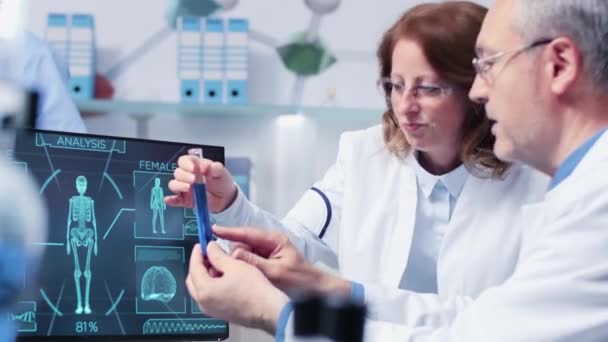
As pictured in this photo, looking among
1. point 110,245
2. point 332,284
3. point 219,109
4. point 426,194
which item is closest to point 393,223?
point 426,194

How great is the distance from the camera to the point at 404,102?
193 centimetres

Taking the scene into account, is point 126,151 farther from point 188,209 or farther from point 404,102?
point 404,102

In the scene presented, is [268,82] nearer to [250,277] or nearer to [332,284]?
[332,284]

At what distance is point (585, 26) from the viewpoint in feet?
4.17

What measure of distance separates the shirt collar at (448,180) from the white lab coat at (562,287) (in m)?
0.83

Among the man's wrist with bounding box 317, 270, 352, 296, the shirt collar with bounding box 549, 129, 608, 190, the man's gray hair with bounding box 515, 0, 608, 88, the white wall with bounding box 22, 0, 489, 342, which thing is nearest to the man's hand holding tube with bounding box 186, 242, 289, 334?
the man's wrist with bounding box 317, 270, 352, 296

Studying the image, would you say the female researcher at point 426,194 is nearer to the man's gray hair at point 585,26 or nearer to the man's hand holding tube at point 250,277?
the man's hand holding tube at point 250,277

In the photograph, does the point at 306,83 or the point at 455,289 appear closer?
the point at 455,289

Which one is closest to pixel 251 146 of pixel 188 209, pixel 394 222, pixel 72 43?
pixel 72 43

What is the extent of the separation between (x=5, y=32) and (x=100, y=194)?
91 cm

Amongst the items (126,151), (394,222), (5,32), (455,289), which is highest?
(5,32)

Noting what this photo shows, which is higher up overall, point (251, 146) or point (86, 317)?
point (251, 146)

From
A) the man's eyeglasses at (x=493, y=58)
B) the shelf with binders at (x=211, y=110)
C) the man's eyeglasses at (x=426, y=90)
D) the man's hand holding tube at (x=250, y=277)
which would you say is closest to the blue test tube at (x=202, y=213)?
the man's hand holding tube at (x=250, y=277)

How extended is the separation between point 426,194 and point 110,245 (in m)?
0.84
